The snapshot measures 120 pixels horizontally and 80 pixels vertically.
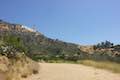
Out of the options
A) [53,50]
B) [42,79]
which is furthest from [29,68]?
[53,50]

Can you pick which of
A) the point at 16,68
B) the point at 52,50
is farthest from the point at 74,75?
the point at 52,50

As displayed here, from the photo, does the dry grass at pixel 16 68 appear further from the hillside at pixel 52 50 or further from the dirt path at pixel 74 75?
the hillside at pixel 52 50

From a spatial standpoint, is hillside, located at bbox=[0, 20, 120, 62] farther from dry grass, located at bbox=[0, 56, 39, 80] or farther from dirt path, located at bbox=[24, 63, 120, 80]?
dirt path, located at bbox=[24, 63, 120, 80]

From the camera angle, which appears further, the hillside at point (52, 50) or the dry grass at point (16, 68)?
the hillside at point (52, 50)

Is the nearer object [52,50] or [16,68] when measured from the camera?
[16,68]

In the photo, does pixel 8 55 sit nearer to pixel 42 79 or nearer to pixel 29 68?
pixel 29 68

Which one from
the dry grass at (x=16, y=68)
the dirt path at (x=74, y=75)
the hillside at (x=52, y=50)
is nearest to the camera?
the dry grass at (x=16, y=68)

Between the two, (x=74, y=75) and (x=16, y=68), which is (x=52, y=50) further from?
(x=16, y=68)

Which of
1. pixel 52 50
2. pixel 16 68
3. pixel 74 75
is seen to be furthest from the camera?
pixel 52 50

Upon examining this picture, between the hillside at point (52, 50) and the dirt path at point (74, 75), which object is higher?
the hillside at point (52, 50)

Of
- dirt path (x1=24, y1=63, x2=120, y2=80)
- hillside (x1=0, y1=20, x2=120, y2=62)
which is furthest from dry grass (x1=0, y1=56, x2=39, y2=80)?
hillside (x1=0, y1=20, x2=120, y2=62)

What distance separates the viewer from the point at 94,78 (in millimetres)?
15438

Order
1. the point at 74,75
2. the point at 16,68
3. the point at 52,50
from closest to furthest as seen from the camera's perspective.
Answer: the point at 16,68 → the point at 74,75 → the point at 52,50

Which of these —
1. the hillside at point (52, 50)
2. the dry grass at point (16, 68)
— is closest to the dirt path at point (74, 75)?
the dry grass at point (16, 68)
